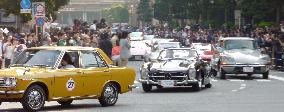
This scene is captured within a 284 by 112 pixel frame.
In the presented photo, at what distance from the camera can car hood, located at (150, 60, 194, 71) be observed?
24375 mm

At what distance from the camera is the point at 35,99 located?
1752cm

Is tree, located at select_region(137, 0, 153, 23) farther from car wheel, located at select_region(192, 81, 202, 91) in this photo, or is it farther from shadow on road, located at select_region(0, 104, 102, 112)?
shadow on road, located at select_region(0, 104, 102, 112)

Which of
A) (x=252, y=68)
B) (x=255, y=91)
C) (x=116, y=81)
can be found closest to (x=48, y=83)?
(x=116, y=81)

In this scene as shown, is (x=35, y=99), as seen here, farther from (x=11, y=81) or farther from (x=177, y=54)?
(x=177, y=54)

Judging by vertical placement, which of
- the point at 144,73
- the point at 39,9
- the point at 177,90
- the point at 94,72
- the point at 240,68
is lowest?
the point at 177,90

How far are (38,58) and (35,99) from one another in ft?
4.28

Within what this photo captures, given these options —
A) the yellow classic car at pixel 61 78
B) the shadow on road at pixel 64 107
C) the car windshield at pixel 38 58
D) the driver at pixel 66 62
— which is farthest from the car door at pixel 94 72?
the car windshield at pixel 38 58

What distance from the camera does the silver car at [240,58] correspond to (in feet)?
105

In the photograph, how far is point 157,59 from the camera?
25906mm

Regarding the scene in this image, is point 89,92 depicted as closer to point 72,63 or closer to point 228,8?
point 72,63

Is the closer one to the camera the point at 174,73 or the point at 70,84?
the point at 70,84

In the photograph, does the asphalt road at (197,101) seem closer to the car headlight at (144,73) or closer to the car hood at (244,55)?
the car headlight at (144,73)

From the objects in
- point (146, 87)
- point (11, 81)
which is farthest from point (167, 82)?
point (11, 81)

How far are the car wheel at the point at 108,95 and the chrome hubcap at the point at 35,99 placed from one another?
2160 mm
